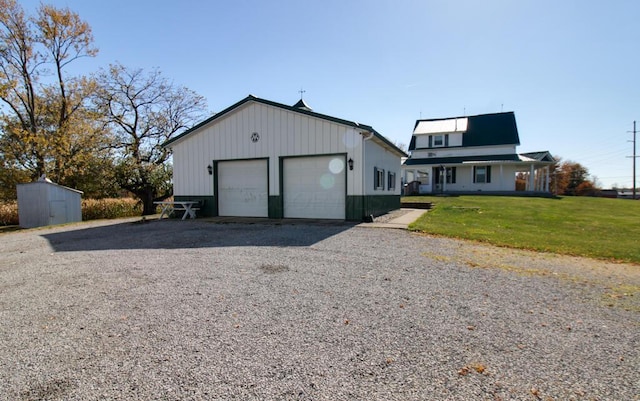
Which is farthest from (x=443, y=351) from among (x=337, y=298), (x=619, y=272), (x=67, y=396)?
(x=619, y=272)

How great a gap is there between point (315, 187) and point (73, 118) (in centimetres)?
1847

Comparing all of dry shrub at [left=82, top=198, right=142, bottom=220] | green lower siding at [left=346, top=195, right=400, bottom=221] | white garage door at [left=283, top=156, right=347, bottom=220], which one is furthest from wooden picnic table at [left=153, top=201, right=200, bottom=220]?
dry shrub at [left=82, top=198, right=142, bottom=220]

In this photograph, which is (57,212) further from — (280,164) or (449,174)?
(449,174)

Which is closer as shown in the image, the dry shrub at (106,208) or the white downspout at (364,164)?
the white downspout at (364,164)

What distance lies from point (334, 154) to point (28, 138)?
18.4 m

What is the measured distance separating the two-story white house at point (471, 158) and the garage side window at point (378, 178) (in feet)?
40.1

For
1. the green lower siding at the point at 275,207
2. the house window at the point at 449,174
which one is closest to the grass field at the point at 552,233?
the green lower siding at the point at 275,207

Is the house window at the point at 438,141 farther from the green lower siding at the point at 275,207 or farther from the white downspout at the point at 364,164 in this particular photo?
the green lower siding at the point at 275,207

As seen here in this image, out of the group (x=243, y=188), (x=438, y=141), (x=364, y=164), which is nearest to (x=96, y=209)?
(x=243, y=188)

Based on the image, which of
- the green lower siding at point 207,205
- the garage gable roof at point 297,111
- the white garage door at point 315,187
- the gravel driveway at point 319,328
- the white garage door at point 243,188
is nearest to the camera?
the gravel driveway at point 319,328

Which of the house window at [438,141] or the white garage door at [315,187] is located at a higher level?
the house window at [438,141]

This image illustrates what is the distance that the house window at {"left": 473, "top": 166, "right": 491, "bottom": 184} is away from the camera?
89.6 ft

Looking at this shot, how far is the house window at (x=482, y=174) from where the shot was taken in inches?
1075

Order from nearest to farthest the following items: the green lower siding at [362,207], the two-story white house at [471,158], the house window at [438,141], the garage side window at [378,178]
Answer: the green lower siding at [362,207], the garage side window at [378,178], the two-story white house at [471,158], the house window at [438,141]
